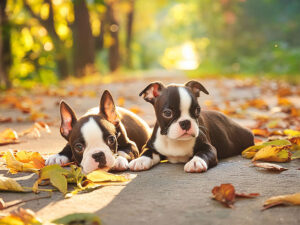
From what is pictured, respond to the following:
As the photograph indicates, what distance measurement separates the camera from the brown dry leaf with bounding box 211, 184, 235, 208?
2643 millimetres

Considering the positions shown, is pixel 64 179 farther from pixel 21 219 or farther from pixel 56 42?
pixel 56 42

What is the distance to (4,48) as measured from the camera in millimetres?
12781

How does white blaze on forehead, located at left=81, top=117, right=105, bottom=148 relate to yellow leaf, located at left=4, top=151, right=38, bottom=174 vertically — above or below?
above

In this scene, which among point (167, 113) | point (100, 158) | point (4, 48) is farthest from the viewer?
point (4, 48)

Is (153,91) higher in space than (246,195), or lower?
Answer: higher

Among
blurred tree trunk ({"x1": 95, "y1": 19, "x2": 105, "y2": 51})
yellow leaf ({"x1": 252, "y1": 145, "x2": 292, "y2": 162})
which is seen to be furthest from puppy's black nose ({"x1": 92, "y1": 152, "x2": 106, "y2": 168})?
blurred tree trunk ({"x1": 95, "y1": 19, "x2": 105, "y2": 51})

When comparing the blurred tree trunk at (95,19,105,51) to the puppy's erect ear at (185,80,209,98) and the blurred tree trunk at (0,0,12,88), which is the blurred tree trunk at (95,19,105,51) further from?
the puppy's erect ear at (185,80,209,98)

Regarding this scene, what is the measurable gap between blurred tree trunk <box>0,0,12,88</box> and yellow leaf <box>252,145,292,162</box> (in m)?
9.66

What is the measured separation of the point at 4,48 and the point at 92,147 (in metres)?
10.2

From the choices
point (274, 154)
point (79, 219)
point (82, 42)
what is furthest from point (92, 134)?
point (82, 42)

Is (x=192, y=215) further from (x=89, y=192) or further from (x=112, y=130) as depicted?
(x=112, y=130)

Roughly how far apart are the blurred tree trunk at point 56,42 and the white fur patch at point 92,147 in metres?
15.6

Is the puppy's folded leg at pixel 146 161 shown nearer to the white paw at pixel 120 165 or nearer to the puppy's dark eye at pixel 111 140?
the white paw at pixel 120 165

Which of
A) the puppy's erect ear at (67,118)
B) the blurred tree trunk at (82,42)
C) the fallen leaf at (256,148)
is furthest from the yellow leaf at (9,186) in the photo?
the blurred tree trunk at (82,42)
